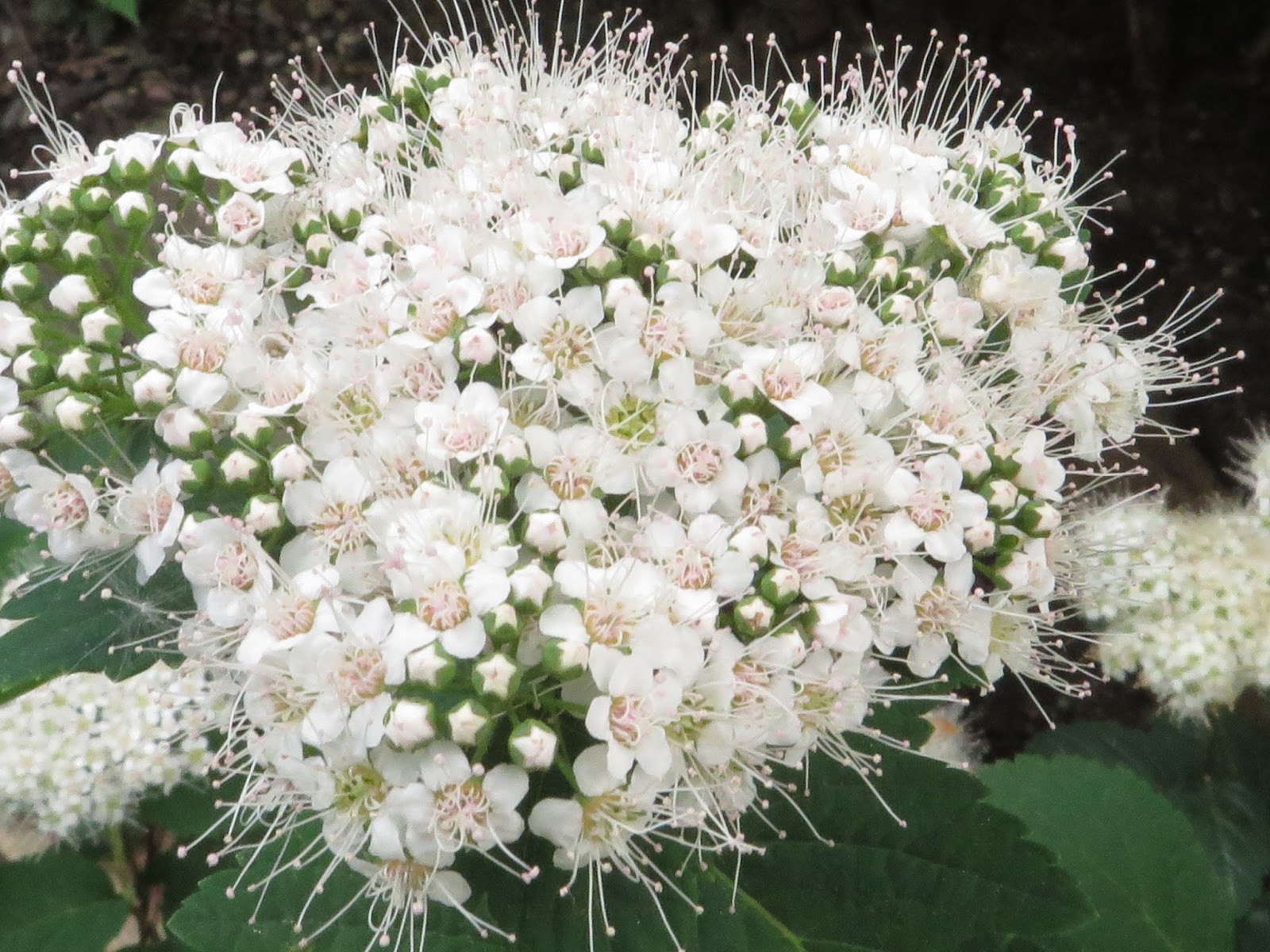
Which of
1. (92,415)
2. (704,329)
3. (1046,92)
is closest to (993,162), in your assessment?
(704,329)

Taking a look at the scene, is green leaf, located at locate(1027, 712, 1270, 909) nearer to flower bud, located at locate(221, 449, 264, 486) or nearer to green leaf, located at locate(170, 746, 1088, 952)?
green leaf, located at locate(170, 746, 1088, 952)

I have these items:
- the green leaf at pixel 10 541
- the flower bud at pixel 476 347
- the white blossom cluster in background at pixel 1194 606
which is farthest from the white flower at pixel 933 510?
the green leaf at pixel 10 541

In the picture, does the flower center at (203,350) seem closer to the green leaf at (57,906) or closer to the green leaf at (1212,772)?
the green leaf at (57,906)

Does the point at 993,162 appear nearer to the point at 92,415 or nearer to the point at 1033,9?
the point at 92,415

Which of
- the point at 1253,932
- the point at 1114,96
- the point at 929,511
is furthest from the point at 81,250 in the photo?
the point at 1114,96

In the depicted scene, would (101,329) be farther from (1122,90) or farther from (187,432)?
(1122,90)
